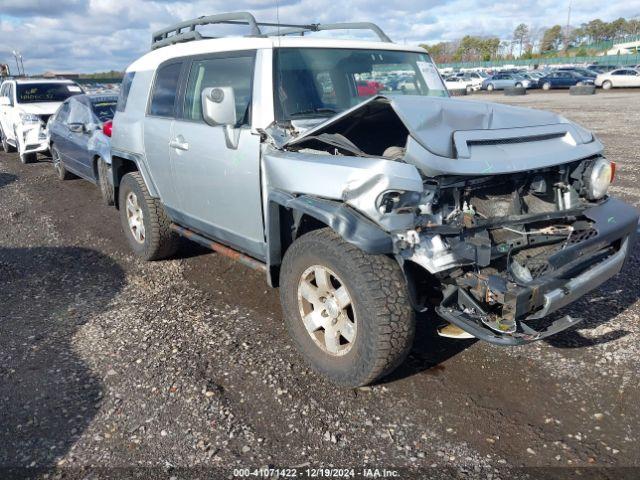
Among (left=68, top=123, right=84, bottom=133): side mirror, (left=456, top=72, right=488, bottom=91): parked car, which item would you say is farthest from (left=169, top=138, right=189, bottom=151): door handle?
(left=456, top=72, right=488, bottom=91): parked car

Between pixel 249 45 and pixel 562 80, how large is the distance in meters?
41.1

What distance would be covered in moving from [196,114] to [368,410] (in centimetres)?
273

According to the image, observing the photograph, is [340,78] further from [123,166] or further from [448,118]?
[123,166]

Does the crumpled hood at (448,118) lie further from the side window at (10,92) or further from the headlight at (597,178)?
the side window at (10,92)

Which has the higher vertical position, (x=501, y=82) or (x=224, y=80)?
(x=224, y=80)

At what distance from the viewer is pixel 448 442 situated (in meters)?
2.86

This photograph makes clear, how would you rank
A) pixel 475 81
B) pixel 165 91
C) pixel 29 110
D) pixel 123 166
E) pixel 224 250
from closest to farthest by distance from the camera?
pixel 224 250 → pixel 165 91 → pixel 123 166 → pixel 29 110 → pixel 475 81

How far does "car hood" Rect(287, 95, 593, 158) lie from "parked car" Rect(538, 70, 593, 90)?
132ft

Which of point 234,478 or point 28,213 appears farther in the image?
point 28,213

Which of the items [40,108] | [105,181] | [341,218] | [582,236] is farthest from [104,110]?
[582,236]

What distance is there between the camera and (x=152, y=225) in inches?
206

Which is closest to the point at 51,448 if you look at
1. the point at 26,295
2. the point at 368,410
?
the point at 368,410

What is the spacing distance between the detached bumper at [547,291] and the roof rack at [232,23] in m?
2.63

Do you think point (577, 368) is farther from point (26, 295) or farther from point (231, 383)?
point (26, 295)
